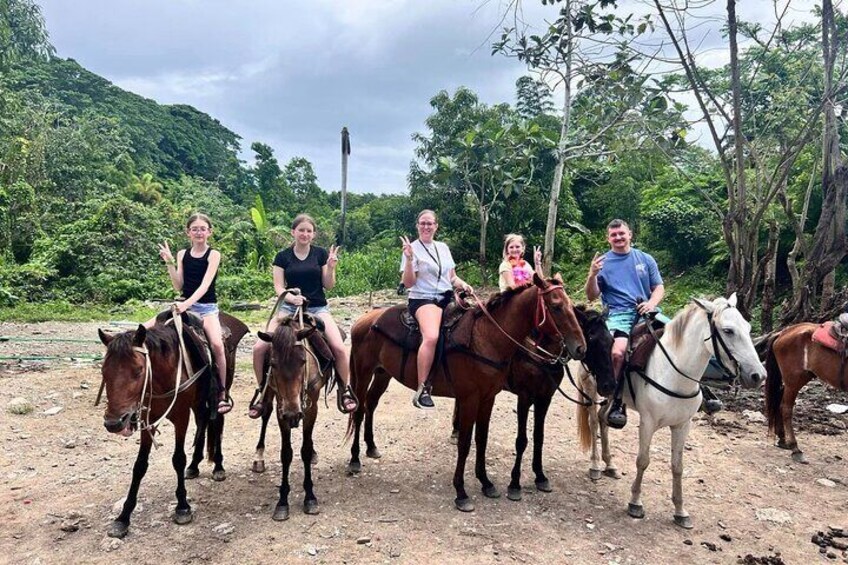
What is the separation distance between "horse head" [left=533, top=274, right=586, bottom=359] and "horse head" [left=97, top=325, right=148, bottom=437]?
2.79 metres

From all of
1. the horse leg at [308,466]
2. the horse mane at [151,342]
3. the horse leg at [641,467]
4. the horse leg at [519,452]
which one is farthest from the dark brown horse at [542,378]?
the horse mane at [151,342]

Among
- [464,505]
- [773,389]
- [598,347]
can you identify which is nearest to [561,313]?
[598,347]

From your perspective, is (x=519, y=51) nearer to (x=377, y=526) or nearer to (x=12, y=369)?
(x=377, y=526)

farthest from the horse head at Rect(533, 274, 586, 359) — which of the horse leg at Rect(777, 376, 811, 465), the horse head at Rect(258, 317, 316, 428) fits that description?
the horse leg at Rect(777, 376, 811, 465)

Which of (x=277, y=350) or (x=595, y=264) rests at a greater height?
(x=595, y=264)

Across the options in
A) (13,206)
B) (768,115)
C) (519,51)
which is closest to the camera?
(768,115)

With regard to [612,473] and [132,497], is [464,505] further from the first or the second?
[132,497]

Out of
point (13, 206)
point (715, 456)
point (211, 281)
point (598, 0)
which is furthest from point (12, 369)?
point (13, 206)

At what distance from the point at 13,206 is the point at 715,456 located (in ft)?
64.7

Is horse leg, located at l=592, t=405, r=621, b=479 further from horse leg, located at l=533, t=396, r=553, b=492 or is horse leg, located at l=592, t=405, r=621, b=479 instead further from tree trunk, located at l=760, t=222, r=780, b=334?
tree trunk, located at l=760, t=222, r=780, b=334

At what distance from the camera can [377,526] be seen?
379 cm

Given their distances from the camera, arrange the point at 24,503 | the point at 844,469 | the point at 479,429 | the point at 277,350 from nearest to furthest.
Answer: the point at 277,350
the point at 24,503
the point at 479,429
the point at 844,469

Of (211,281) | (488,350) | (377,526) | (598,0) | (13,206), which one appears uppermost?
(598,0)

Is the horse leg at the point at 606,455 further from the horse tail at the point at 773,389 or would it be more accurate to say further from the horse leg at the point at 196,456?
the horse leg at the point at 196,456
